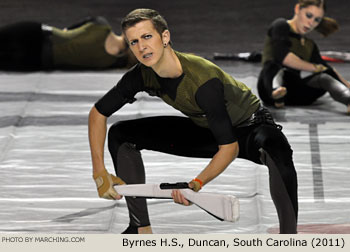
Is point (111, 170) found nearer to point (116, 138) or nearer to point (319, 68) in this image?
point (116, 138)

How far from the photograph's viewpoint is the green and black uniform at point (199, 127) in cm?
247

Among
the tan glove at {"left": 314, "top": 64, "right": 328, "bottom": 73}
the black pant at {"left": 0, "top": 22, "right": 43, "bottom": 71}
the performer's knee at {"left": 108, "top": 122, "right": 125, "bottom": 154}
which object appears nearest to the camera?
the performer's knee at {"left": 108, "top": 122, "right": 125, "bottom": 154}

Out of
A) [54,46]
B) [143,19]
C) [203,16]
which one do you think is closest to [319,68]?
[54,46]

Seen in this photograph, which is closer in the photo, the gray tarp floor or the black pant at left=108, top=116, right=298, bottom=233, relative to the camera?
the black pant at left=108, top=116, right=298, bottom=233

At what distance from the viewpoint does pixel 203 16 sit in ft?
22.6

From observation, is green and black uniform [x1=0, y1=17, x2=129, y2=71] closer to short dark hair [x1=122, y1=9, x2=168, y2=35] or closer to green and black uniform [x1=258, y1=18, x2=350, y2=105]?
green and black uniform [x1=258, y1=18, x2=350, y2=105]

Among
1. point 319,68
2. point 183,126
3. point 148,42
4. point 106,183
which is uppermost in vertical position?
point 148,42

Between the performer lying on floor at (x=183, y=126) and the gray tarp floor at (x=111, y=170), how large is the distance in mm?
303

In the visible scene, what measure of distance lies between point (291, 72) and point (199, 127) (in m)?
1.88

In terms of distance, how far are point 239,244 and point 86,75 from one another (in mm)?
2989

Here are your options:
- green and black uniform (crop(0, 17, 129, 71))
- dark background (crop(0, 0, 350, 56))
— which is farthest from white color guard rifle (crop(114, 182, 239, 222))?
dark background (crop(0, 0, 350, 56))

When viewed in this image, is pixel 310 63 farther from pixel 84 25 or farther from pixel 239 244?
pixel 239 244

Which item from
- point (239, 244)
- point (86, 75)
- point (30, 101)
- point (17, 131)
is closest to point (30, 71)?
point (86, 75)

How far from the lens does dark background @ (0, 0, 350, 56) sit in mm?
6023
